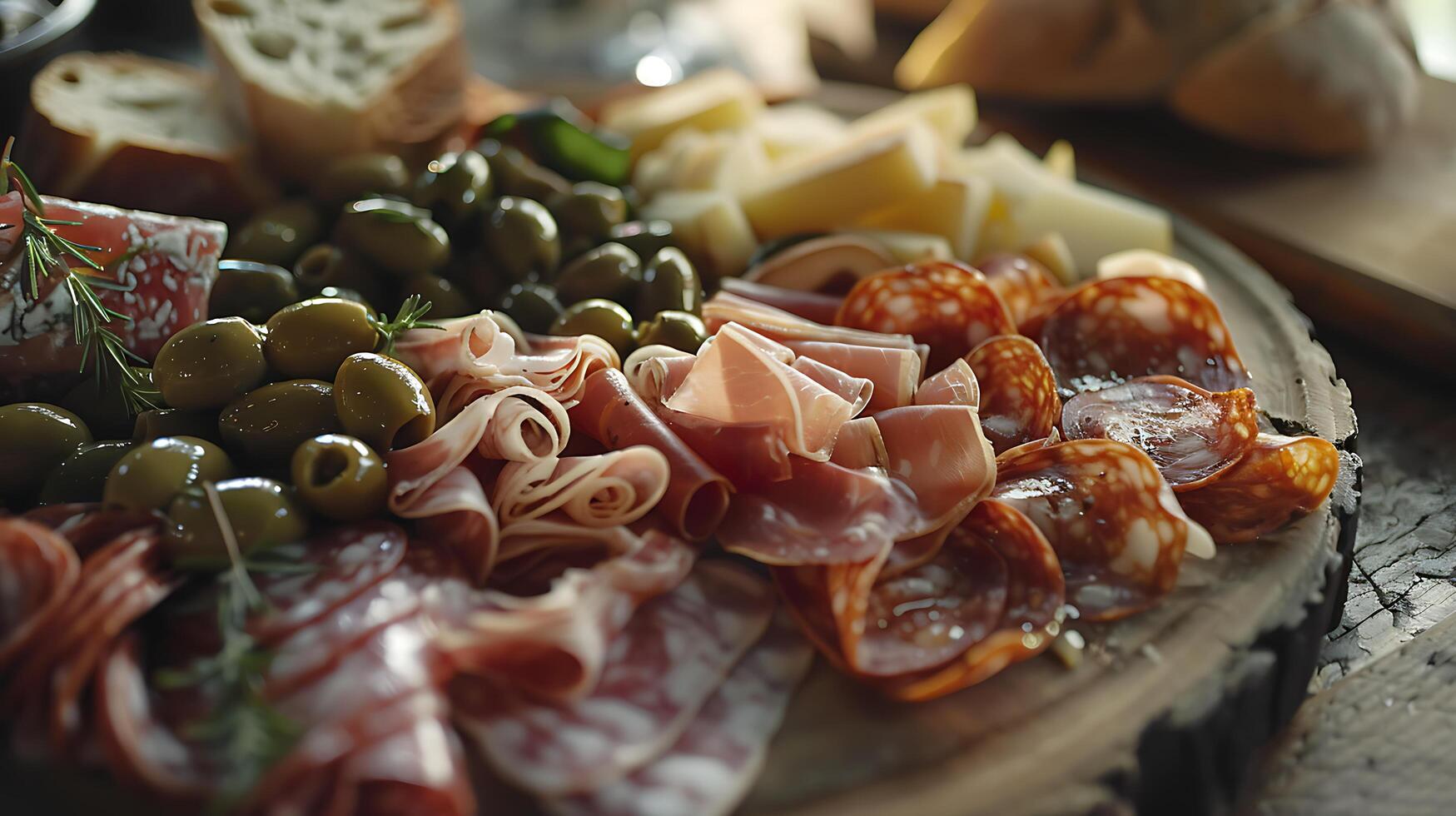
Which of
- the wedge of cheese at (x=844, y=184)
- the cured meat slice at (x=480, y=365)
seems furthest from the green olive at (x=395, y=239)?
the wedge of cheese at (x=844, y=184)

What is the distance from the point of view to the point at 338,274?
119cm

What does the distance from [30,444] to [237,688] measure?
1.28 feet

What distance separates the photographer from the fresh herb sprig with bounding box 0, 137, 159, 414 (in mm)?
941

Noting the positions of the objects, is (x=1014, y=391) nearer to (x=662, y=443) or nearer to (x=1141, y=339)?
(x=1141, y=339)

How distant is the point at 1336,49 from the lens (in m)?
1.71

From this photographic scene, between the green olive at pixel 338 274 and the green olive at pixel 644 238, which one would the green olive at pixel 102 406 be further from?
the green olive at pixel 644 238

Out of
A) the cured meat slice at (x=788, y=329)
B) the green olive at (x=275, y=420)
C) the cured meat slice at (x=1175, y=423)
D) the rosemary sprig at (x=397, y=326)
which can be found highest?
the rosemary sprig at (x=397, y=326)

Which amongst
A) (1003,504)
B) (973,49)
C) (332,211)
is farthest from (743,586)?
(973,49)

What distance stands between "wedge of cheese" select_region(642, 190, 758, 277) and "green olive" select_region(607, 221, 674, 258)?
2.0 inches

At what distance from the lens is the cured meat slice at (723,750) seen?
683 mm

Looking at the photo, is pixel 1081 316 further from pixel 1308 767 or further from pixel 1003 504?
pixel 1308 767

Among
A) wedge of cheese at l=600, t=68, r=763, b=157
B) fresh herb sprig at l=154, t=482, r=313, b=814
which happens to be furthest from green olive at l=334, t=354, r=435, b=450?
wedge of cheese at l=600, t=68, r=763, b=157

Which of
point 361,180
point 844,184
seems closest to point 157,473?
point 361,180

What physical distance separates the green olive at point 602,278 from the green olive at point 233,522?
475mm
